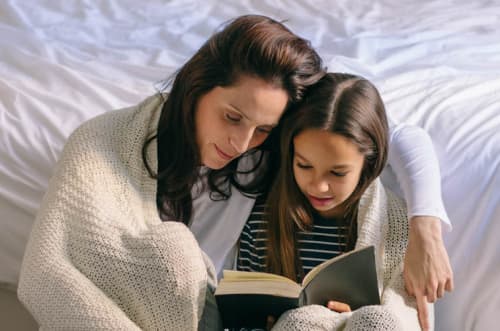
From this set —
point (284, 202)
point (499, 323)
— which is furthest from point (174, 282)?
point (499, 323)

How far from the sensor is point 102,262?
1.15 meters

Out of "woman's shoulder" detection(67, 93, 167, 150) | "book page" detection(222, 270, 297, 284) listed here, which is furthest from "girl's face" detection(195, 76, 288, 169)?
"book page" detection(222, 270, 297, 284)

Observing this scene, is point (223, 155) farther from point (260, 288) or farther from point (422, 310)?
point (422, 310)

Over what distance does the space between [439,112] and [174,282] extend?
67cm

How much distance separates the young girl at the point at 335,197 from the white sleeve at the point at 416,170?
1.8 inches

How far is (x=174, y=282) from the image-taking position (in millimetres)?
1125

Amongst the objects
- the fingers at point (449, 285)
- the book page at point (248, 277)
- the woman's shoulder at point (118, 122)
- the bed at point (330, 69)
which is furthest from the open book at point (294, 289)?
the woman's shoulder at point (118, 122)

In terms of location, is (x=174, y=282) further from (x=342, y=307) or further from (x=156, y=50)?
(x=156, y=50)

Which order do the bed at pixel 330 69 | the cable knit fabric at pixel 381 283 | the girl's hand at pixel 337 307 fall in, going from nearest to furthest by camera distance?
the cable knit fabric at pixel 381 283 → the girl's hand at pixel 337 307 → the bed at pixel 330 69

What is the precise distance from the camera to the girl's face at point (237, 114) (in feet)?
3.92

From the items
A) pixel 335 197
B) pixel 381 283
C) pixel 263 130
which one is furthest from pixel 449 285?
pixel 263 130

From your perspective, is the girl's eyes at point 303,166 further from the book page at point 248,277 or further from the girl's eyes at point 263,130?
the book page at point 248,277

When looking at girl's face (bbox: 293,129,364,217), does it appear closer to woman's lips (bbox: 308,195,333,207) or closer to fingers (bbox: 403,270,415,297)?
woman's lips (bbox: 308,195,333,207)

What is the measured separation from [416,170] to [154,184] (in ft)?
1.47
